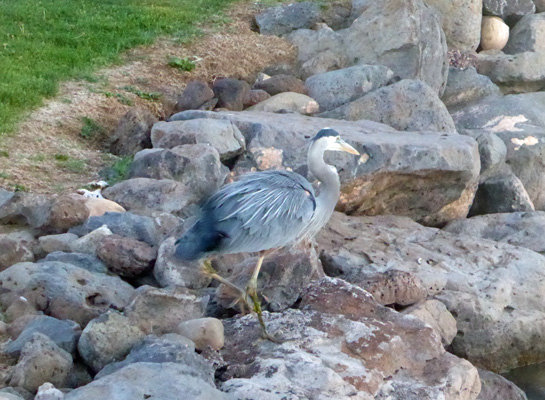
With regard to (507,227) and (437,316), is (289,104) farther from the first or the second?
(437,316)

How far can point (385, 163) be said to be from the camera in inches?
328

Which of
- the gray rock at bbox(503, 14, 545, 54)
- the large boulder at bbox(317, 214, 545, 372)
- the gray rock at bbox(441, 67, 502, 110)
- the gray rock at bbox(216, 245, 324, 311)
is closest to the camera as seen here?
the gray rock at bbox(216, 245, 324, 311)

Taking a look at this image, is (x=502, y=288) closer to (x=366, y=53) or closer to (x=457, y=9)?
(x=366, y=53)

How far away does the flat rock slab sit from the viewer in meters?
8.30

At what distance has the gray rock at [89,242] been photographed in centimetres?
646

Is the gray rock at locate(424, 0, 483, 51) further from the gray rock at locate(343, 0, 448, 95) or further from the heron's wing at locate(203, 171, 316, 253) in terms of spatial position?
the heron's wing at locate(203, 171, 316, 253)

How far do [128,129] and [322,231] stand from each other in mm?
2524

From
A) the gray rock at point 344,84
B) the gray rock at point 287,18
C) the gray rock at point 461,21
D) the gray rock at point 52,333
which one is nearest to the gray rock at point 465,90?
the gray rock at point 461,21

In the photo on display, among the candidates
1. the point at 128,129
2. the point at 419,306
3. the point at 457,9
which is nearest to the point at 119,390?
the point at 419,306

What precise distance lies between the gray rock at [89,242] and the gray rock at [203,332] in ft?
4.93

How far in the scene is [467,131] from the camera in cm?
1076

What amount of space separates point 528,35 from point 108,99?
7724 mm

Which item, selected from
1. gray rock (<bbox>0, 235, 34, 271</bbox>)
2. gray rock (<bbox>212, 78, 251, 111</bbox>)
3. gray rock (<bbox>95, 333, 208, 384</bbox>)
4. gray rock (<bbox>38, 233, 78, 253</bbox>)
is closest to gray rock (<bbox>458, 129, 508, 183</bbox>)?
gray rock (<bbox>212, 78, 251, 111</bbox>)

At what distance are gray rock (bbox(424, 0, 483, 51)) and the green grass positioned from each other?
3394 mm
